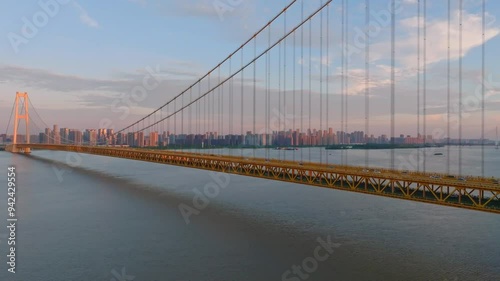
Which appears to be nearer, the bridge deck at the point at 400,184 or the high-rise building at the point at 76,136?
the bridge deck at the point at 400,184

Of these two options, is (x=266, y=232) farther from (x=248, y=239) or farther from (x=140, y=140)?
(x=140, y=140)

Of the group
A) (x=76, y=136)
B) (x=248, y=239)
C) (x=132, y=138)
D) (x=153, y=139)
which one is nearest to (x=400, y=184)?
(x=248, y=239)

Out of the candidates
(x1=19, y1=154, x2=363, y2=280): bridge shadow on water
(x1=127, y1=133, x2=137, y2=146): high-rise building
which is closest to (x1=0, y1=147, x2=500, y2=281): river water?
(x1=19, y1=154, x2=363, y2=280): bridge shadow on water

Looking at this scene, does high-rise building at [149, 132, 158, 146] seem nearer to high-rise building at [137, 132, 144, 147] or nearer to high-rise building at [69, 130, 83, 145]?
high-rise building at [137, 132, 144, 147]

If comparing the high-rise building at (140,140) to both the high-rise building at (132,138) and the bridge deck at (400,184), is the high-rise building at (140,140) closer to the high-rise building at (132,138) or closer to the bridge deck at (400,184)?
the high-rise building at (132,138)

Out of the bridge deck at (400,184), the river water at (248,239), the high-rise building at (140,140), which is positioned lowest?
the river water at (248,239)

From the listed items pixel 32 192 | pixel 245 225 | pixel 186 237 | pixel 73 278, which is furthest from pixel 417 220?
pixel 32 192

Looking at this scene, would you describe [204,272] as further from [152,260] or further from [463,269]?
[463,269]

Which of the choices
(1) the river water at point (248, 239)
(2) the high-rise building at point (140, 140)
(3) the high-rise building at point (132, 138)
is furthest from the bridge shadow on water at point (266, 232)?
(2) the high-rise building at point (140, 140)
